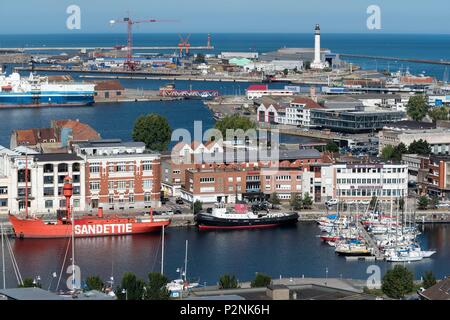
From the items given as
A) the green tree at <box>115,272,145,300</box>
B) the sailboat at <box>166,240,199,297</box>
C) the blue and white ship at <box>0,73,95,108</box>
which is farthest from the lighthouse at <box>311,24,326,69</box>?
the green tree at <box>115,272,145,300</box>

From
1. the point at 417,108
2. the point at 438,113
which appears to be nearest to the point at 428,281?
the point at 438,113

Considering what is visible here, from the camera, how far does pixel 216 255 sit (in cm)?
999

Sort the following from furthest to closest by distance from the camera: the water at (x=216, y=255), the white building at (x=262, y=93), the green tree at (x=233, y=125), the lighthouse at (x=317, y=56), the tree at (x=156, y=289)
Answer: the lighthouse at (x=317, y=56), the white building at (x=262, y=93), the green tree at (x=233, y=125), the water at (x=216, y=255), the tree at (x=156, y=289)

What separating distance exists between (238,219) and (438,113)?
1043 centimetres

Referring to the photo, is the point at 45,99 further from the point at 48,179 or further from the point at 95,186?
the point at 48,179

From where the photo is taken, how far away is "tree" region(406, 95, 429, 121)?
861 inches

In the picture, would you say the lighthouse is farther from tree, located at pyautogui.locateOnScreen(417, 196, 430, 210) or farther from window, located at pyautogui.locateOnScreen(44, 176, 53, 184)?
window, located at pyautogui.locateOnScreen(44, 176, 53, 184)

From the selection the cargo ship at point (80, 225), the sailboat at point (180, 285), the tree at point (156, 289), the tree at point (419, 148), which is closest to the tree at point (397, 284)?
the sailboat at point (180, 285)

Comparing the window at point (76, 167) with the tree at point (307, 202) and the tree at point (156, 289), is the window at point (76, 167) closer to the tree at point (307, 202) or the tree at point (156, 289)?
the tree at point (307, 202)

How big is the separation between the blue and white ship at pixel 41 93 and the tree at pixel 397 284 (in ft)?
72.2

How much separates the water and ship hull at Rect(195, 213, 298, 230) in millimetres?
124

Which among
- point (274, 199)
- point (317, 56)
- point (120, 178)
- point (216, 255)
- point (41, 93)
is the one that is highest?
point (317, 56)

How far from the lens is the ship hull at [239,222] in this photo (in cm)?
1148

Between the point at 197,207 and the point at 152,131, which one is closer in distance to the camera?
the point at 197,207
